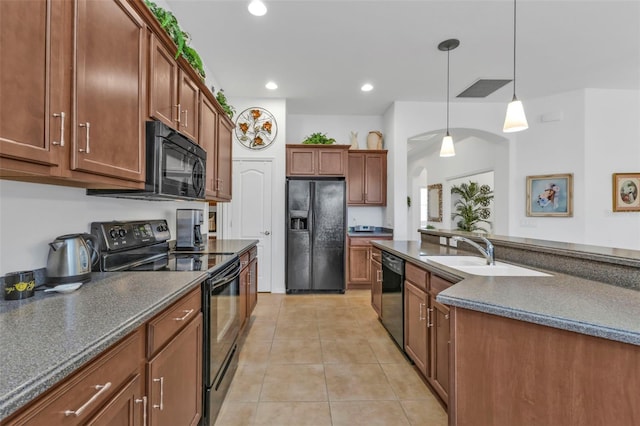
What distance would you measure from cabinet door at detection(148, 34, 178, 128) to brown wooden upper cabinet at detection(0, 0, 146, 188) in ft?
0.32

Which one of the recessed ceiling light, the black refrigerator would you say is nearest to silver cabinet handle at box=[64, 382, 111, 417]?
the recessed ceiling light

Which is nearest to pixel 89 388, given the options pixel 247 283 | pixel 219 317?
pixel 219 317

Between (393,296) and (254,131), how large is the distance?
10.4 ft

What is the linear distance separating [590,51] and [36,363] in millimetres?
4894

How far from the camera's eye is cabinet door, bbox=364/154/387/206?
5.09 meters

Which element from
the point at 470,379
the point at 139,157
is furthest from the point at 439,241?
the point at 139,157

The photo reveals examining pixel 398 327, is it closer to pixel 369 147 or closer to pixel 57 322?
pixel 57 322

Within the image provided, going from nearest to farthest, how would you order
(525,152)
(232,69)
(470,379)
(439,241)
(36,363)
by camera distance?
(36,363) < (470,379) < (439,241) < (232,69) < (525,152)

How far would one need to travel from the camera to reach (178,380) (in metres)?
1.30

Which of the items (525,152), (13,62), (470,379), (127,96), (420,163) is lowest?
(470,379)

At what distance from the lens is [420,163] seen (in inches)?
345

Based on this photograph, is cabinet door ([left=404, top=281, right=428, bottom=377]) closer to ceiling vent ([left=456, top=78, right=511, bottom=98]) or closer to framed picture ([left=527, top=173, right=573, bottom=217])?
ceiling vent ([left=456, top=78, right=511, bottom=98])

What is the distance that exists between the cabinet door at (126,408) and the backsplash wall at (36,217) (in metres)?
0.69

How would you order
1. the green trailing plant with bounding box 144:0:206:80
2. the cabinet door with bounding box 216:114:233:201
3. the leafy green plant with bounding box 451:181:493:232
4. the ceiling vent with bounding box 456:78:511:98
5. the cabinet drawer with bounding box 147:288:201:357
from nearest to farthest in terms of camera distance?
the cabinet drawer with bounding box 147:288:201:357, the green trailing plant with bounding box 144:0:206:80, the cabinet door with bounding box 216:114:233:201, the ceiling vent with bounding box 456:78:511:98, the leafy green plant with bounding box 451:181:493:232
